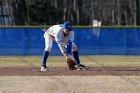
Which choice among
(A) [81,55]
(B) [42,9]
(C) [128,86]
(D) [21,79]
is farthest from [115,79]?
(B) [42,9]

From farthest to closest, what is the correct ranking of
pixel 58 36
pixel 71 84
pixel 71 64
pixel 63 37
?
1. pixel 63 37
2. pixel 71 64
3. pixel 58 36
4. pixel 71 84

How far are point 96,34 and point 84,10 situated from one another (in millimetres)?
44540

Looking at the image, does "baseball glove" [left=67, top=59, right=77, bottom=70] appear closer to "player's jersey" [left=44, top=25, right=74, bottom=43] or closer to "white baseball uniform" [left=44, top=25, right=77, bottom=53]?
"white baseball uniform" [left=44, top=25, right=77, bottom=53]

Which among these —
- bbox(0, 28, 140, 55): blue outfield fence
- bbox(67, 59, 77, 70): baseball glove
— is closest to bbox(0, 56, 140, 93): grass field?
bbox(67, 59, 77, 70): baseball glove

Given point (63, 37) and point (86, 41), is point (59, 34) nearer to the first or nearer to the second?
point (63, 37)

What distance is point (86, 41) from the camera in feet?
86.9

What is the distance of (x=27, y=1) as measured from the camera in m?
52.7

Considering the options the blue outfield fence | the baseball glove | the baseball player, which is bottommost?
the blue outfield fence

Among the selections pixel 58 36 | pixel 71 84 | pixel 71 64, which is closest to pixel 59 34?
pixel 58 36

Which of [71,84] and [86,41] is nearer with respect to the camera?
[71,84]

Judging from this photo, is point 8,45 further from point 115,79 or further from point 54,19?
point 54,19

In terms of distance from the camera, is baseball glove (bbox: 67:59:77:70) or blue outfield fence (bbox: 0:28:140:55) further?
blue outfield fence (bbox: 0:28:140:55)

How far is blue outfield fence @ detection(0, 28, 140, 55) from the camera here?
85.1 feet

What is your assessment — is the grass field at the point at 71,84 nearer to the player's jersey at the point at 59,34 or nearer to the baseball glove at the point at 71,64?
the baseball glove at the point at 71,64
